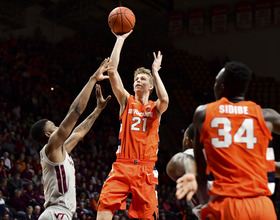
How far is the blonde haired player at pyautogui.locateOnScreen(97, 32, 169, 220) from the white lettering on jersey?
2442 mm

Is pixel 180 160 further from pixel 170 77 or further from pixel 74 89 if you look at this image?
pixel 170 77

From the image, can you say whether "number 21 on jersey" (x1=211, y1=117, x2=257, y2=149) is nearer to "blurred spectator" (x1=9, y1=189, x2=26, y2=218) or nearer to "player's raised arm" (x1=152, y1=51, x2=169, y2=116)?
"player's raised arm" (x1=152, y1=51, x2=169, y2=116)

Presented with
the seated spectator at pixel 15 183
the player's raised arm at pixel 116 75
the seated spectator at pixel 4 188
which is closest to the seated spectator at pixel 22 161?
the seated spectator at pixel 15 183

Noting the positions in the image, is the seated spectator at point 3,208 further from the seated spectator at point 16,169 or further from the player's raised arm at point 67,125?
the player's raised arm at point 67,125

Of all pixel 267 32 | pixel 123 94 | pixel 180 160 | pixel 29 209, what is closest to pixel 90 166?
pixel 29 209

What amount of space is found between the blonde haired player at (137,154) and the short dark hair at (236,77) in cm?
234

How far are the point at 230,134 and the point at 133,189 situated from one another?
2508 millimetres

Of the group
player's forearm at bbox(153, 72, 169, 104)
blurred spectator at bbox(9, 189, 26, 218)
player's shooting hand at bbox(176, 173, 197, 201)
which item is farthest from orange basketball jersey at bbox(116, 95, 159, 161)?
blurred spectator at bbox(9, 189, 26, 218)

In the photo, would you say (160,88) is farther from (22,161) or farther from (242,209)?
(22,161)

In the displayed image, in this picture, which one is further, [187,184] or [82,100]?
[82,100]

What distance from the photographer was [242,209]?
2596 mm

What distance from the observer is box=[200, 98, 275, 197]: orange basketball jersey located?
2650 millimetres

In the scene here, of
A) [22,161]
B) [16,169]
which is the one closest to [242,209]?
[16,169]

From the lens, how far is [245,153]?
2.69 m
